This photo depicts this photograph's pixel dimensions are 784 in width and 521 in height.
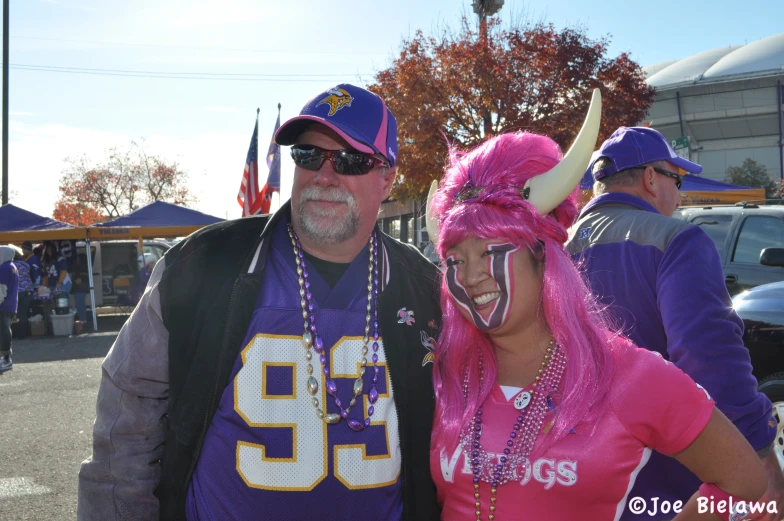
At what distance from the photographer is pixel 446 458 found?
1.97m

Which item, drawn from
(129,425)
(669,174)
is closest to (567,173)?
(669,174)

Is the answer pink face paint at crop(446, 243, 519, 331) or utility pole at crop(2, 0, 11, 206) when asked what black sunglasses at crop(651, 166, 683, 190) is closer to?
pink face paint at crop(446, 243, 519, 331)

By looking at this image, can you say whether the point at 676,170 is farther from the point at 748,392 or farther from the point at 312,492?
the point at 312,492

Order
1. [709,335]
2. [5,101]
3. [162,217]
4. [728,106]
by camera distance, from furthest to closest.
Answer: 1. [728,106]
2. [5,101]
3. [162,217]
4. [709,335]

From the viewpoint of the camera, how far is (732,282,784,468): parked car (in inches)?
175

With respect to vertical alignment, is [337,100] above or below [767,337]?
above

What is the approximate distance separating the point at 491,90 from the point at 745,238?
10466 mm

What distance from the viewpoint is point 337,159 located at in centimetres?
234

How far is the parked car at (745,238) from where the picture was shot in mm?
6234

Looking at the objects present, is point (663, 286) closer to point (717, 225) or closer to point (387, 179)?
point (387, 179)

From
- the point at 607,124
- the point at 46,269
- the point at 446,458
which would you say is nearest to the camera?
the point at 446,458

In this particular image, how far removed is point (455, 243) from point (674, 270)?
2.80ft

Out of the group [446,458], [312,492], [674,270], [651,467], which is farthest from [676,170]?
[312,492]

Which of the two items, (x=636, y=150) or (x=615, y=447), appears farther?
(x=636, y=150)
